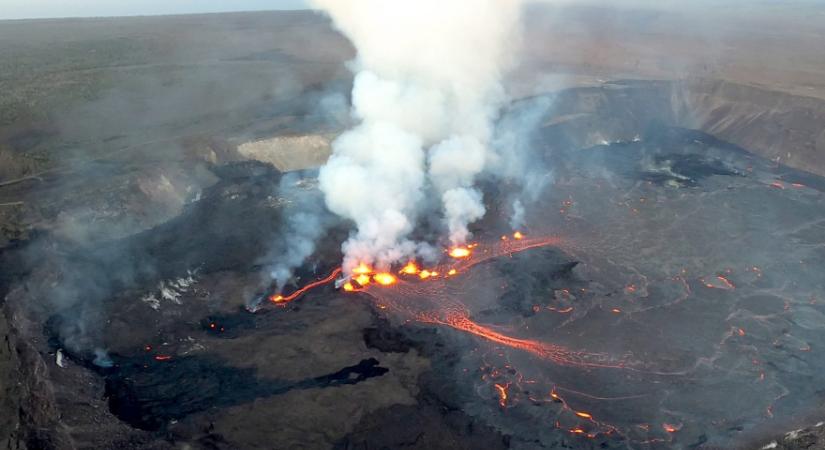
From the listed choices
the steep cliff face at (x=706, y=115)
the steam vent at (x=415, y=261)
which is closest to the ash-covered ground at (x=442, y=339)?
the steam vent at (x=415, y=261)

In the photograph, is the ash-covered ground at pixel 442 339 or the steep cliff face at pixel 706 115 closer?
the ash-covered ground at pixel 442 339

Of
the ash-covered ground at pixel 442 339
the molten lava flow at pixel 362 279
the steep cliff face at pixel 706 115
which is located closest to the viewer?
the ash-covered ground at pixel 442 339

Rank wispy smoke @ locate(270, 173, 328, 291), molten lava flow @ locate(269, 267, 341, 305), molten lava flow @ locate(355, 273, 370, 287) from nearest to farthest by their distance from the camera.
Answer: molten lava flow @ locate(269, 267, 341, 305), molten lava flow @ locate(355, 273, 370, 287), wispy smoke @ locate(270, 173, 328, 291)

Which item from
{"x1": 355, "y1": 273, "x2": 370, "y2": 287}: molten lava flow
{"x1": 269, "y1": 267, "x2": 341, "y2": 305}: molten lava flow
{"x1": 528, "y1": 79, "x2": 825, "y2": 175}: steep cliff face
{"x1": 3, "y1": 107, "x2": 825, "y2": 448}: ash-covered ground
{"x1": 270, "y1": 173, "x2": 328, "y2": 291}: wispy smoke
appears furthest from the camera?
{"x1": 528, "y1": 79, "x2": 825, "y2": 175}: steep cliff face

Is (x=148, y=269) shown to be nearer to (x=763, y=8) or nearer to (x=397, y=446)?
(x=397, y=446)

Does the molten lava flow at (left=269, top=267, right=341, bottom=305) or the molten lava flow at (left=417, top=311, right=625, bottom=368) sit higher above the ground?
the molten lava flow at (left=269, top=267, right=341, bottom=305)

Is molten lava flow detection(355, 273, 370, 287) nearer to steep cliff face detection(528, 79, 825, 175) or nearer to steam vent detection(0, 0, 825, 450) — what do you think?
steam vent detection(0, 0, 825, 450)

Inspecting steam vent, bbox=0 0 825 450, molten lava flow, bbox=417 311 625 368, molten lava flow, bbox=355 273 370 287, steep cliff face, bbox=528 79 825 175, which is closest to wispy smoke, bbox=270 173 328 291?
steam vent, bbox=0 0 825 450

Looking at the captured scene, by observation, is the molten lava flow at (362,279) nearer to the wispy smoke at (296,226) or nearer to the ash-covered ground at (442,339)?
the ash-covered ground at (442,339)
